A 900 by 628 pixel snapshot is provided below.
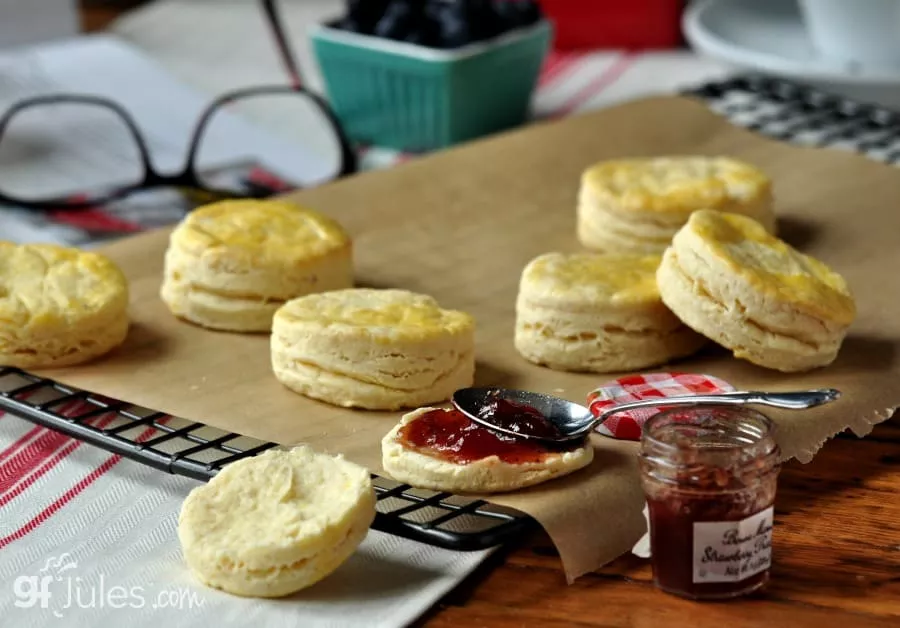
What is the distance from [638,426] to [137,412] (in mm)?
885

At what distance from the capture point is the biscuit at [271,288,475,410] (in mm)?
2182

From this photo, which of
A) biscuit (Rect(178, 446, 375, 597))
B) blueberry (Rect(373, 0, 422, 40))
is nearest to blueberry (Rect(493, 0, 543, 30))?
blueberry (Rect(373, 0, 422, 40))

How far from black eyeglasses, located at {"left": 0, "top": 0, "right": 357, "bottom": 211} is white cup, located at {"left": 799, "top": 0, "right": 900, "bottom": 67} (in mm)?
1424

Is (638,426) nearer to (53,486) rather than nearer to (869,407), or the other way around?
(869,407)

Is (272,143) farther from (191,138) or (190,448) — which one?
→ (190,448)

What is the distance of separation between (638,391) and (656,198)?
29.3 inches

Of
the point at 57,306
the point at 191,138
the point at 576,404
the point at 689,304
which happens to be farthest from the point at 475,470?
the point at 191,138

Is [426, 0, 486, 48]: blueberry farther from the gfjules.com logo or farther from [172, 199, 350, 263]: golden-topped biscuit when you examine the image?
the gfjules.com logo

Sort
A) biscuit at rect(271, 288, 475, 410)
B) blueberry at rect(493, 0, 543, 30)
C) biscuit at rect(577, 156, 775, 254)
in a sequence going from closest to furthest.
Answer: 1. biscuit at rect(271, 288, 475, 410)
2. biscuit at rect(577, 156, 775, 254)
3. blueberry at rect(493, 0, 543, 30)

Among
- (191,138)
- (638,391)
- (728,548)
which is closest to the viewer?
(728,548)

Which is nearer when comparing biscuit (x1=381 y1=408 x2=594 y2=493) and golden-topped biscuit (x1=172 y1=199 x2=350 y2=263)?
biscuit (x1=381 y1=408 x2=594 y2=493)

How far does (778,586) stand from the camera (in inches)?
69.4

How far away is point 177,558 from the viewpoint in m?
1.84

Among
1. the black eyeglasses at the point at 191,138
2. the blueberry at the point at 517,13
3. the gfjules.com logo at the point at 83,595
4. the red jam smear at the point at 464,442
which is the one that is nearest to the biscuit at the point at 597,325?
the red jam smear at the point at 464,442
